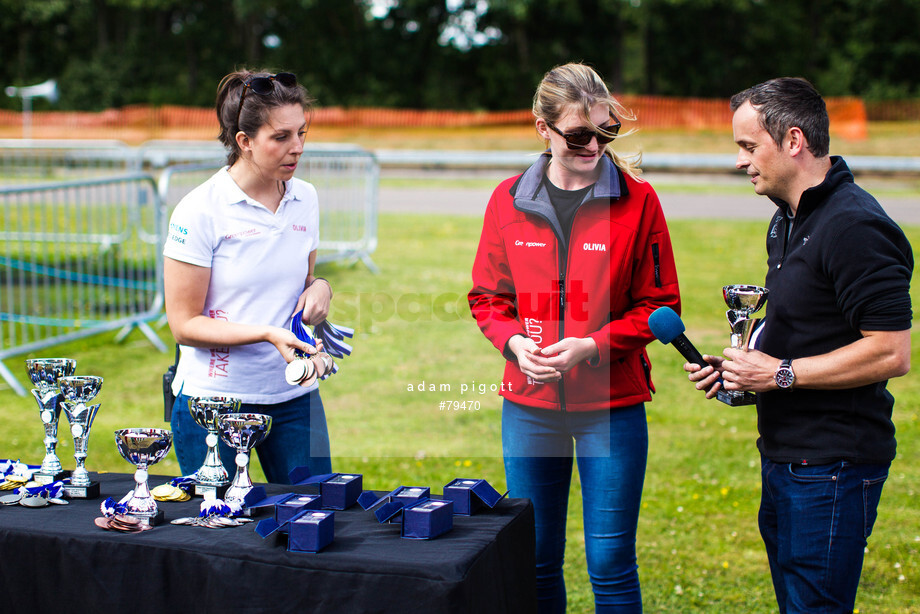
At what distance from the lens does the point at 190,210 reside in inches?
108

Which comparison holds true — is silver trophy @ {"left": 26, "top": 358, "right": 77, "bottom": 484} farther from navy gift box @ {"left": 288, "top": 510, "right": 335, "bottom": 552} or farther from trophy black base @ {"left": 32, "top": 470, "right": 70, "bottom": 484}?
navy gift box @ {"left": 288, "top": 510, "right": 335, "bottom": 552}

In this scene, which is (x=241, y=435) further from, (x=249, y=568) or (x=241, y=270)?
(x=241, y=270)

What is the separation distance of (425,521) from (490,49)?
3762cm

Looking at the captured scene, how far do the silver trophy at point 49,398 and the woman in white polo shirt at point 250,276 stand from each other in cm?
38

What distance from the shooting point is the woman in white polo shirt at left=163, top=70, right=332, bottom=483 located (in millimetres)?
2766

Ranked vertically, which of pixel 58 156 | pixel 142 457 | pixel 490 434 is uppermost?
pixel 58 156

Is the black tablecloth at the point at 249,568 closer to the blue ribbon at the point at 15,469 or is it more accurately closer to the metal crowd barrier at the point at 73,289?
the blue ribbon at the point at 15,469

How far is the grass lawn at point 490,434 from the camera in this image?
4.04 m

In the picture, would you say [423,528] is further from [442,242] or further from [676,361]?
[442,242]

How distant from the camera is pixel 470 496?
2.39m

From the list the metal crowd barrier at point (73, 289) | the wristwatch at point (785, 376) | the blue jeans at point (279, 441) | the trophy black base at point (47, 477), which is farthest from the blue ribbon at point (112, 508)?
the metal crowd barrier at point (73, 289)

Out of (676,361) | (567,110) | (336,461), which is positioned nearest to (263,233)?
(567,110)

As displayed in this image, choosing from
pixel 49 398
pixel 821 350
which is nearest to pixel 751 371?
pixel 821 350

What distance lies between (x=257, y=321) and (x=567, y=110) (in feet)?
4.04
